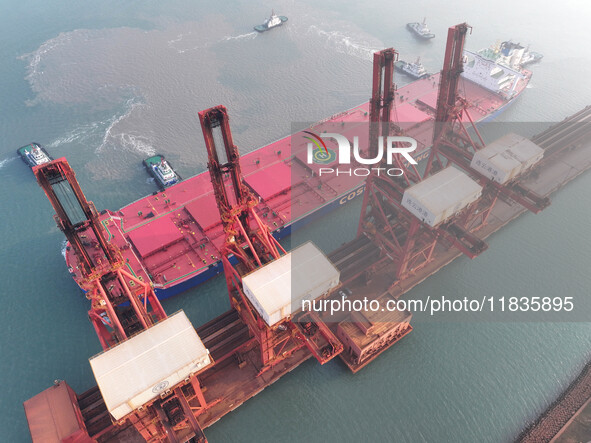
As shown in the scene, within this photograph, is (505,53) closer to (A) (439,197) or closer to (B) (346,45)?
(B) (346,45)

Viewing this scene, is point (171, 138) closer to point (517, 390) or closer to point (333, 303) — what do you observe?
point (333, 303)

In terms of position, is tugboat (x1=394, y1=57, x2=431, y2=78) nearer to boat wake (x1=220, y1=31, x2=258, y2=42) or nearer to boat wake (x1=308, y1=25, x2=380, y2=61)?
boat wake (x1=308, y1=25, x2=380, y2=61)

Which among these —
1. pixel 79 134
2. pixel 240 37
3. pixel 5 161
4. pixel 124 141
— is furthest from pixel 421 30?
pixel 5 161

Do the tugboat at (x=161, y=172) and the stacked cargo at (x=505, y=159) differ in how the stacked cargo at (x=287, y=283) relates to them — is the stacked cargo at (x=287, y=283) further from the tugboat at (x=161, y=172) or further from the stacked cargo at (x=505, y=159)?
the tugboat at (x=161, y=172)

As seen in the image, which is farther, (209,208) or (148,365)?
(209,208)

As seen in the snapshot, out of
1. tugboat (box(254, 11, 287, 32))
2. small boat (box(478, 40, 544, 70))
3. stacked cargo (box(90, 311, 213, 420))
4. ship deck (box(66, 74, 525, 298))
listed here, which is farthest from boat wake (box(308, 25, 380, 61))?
stacked cargo (box(90, 311, 213, 420))

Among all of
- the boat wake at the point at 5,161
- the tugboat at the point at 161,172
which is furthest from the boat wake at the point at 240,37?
the boat wake at the point at 5,161
